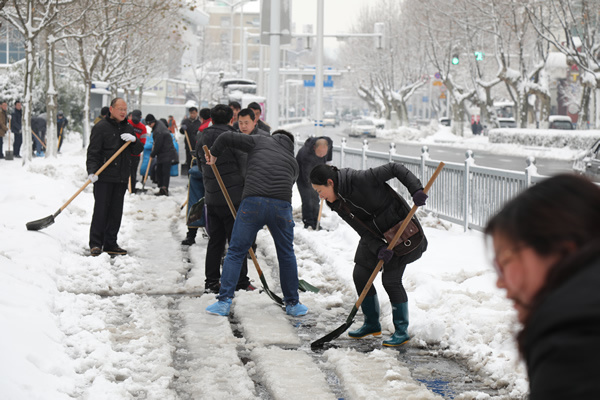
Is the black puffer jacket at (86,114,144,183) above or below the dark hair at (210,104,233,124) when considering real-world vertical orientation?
below

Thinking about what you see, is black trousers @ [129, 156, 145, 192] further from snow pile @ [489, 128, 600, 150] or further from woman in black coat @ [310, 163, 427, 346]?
snow pile @ [489, 128, 600, 150]

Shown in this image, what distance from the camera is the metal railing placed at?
10.2 m

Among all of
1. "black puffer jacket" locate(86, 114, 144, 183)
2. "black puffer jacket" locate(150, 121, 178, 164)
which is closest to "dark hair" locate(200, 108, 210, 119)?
"black puffer jacket" locate(86, 114, 144, 183)

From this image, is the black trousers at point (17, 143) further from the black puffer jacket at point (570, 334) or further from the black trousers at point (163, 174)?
the black puffer jacket at point (570, 334)

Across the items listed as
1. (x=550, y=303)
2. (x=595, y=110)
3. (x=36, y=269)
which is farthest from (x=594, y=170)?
(x=595, y=110)

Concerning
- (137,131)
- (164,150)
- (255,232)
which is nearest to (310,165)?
(137,131)

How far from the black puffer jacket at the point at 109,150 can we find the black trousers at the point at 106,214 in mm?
125

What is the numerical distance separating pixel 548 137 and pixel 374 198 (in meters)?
29.6

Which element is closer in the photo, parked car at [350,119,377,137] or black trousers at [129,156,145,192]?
black trousers at [129,156,145,192]

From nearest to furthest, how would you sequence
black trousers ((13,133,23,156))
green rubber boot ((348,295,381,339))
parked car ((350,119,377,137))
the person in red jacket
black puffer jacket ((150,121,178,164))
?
1. green rubber boot ((348,295,381,339))
2. the person in red jacket
3. black puffer jacket ((150,121,178,164))
4. black trousers ((13,133,23,156))
5. parked car ((350,119,377,137))

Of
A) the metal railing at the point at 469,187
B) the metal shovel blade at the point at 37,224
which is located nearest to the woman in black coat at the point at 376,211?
the metal railing at the point at 469,187

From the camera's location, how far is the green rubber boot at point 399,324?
6180 millimetres

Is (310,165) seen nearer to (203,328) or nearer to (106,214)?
(106,214)

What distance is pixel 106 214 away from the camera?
32.5ft
